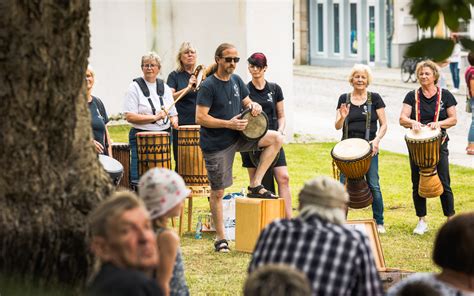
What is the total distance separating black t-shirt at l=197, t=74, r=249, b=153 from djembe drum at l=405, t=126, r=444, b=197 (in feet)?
5.98

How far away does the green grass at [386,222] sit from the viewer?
10.1 meters

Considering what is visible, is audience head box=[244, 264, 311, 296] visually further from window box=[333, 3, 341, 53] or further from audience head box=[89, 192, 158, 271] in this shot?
window box=[333, 3, 341, 53]

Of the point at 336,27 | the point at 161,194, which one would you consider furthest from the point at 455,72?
the point at 161,194

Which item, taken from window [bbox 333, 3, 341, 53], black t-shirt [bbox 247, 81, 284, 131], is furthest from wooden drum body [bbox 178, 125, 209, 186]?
window [bbox 333, 3, 341, 53]

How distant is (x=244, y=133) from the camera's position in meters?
11.0

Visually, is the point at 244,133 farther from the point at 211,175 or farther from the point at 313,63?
the point at 313,63

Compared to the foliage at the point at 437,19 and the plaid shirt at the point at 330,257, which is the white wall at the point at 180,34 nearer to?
the plaid shirt at the point at 330,257

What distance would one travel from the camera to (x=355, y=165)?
11445 mm

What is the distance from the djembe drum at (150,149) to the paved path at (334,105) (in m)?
6.71

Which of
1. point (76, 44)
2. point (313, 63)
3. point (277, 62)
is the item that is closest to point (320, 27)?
point (313, 63)

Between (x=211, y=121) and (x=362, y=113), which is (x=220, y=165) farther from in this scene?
(x=362, y=113)

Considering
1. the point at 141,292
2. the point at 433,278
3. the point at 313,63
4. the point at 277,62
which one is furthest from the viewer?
the point at 313,63

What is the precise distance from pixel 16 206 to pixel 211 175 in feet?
17.5

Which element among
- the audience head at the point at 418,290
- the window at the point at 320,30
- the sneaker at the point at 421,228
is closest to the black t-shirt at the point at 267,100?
the sneaker at the point at 421,228
